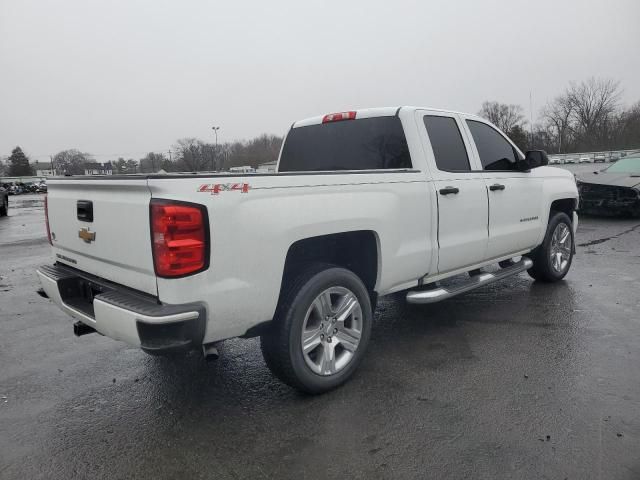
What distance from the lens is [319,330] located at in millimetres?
3283

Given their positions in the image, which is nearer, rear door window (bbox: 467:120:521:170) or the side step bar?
the side step bar

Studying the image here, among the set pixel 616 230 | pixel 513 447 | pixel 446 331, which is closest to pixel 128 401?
pixel 513 447

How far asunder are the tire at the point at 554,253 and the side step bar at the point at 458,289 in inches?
30.2

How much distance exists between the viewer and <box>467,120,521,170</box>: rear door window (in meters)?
4.81

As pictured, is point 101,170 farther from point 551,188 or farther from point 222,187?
point 551,188

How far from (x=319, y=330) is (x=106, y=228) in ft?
4.97

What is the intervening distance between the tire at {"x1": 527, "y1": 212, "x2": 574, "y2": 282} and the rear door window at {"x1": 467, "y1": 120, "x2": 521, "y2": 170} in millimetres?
1127

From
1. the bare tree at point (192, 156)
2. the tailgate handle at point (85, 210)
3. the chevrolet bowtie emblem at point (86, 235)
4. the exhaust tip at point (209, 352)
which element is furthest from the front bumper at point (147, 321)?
the bare tree at point (192, 156)

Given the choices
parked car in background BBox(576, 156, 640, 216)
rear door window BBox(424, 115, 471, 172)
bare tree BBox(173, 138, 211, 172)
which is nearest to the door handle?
rear door window BBox(424, 115, 471, 172)

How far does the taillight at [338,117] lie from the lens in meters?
4.48

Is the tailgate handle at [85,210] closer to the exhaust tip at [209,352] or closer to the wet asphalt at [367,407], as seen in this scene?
the exhaust tip at [209,352]

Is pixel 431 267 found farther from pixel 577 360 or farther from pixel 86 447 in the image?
pixel 86 447

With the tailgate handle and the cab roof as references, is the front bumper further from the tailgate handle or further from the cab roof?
the cab roof

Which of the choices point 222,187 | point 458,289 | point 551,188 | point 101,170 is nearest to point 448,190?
point 458,289
